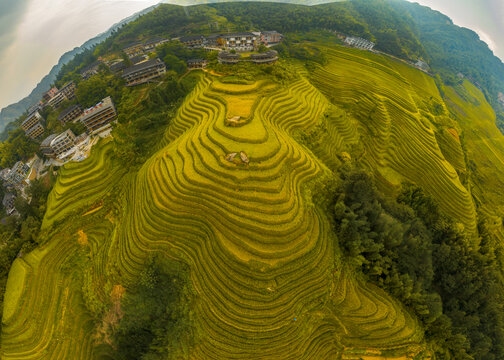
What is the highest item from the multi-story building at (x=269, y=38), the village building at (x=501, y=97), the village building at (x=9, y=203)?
the multi-story building at (x=269, y=38)

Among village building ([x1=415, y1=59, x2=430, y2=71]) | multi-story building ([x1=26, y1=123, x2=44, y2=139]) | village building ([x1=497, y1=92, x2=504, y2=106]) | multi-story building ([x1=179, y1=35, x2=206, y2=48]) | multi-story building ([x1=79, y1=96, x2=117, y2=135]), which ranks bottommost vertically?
village building ([x1=497, y1=92, x2=504, y2=106])

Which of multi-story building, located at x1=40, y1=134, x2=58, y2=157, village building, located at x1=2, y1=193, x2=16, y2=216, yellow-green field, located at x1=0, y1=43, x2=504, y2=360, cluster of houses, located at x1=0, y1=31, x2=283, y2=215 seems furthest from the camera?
multi-story building, located at x1=40, y1=134, x2=58, y2=157

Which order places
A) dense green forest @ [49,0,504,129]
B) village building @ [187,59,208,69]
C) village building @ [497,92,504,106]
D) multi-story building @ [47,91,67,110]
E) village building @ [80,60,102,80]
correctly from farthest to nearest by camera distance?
village building @ [497,92,504,106], dense green forest @ [49,0,504,129], village building @ [80,60,102,80], multi-story building @ [47,91,67,110], village building @ [187,59,208,69]

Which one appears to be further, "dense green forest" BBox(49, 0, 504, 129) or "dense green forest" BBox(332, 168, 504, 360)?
"dense green forest" BBox(49, 0, 504, 129)

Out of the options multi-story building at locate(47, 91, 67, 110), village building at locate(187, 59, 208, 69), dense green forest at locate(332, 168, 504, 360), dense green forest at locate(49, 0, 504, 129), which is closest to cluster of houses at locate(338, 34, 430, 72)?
dense green forest at locate(49, 0, 504, 129)

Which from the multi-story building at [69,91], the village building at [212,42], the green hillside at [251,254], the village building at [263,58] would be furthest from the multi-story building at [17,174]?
the village building at [212,42]

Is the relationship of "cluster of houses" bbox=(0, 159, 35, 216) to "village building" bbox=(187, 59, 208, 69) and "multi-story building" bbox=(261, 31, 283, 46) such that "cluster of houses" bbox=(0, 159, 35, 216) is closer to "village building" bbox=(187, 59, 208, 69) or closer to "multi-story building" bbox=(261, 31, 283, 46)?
"village building" bbox=(187, 59, 208, 69)

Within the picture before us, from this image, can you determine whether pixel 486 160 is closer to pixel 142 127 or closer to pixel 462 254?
pixel 462 254

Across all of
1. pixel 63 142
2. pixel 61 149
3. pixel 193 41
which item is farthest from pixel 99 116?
pixel 193 41

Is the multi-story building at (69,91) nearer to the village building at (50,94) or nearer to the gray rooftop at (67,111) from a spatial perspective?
the village building at (50,94)
